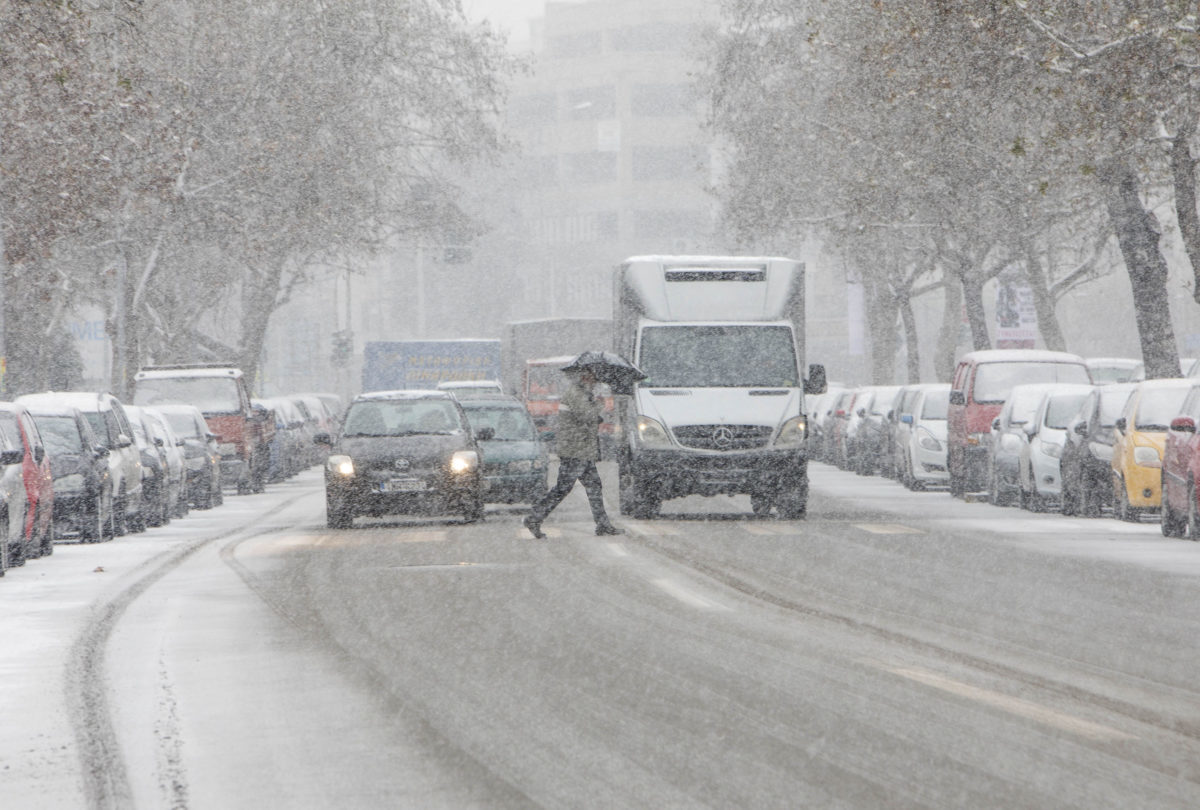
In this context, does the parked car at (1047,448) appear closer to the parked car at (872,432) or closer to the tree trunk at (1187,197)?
the tree trunk at (1187,197)

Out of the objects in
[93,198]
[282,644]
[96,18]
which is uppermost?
[96,18]

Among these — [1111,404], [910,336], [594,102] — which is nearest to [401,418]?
[1111,404]

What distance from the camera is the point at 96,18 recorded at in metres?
41.0

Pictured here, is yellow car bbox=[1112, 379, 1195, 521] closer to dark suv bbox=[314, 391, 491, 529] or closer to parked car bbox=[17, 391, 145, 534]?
dark suv bbox=[314, 391, 491, 529]

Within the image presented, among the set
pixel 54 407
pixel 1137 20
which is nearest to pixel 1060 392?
pixel 1137 20

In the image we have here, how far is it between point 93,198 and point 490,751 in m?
28.0

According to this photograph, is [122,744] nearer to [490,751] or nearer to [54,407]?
[490,751]

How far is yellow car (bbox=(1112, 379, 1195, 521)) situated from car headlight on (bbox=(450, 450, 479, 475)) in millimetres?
7097

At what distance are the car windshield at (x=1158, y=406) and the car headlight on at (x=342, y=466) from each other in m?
8.61

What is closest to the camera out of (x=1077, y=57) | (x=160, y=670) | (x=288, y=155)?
(x=160, y=670)

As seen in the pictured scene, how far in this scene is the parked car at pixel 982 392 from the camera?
32.2 metres

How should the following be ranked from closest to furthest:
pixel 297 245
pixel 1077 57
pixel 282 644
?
pixel 282 644, pixel 1077 57, pixel 297 245

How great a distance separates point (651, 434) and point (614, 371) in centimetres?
A: 114

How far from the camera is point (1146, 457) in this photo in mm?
24141
